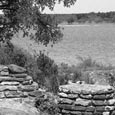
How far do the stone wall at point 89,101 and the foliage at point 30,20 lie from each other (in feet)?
15.1

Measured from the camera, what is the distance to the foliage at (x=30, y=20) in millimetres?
11422

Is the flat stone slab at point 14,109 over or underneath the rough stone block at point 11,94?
over

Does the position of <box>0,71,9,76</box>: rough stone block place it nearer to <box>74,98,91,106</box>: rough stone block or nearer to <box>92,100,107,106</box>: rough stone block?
<box>74,98,91,106</box>: rough stone block

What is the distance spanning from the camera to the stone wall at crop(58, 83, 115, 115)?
6805 millimetres

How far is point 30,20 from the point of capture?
11266 millimetres

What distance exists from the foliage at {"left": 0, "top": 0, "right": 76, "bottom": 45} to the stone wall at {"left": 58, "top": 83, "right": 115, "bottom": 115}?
460cm

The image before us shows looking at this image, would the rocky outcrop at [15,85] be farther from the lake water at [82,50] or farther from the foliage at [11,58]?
the lake water at [82,50]

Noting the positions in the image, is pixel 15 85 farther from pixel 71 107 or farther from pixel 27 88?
pixel 71 107

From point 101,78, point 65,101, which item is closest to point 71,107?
point 65,101

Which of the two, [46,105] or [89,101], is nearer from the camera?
[89,101]

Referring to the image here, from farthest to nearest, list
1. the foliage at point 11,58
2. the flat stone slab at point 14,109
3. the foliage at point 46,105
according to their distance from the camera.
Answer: the foliage at point 11,58 → the foliage at point 46,105 → the flat stone slab at point 14,109

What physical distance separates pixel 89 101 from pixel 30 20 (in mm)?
4899

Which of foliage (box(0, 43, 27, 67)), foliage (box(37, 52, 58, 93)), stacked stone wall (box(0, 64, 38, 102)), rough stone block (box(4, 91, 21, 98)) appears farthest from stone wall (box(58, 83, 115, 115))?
foliage (box(0, 43, 27, 67))

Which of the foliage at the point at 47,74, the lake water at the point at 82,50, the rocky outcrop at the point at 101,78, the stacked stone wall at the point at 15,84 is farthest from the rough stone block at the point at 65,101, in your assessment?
the lake water at the point at 82,50
